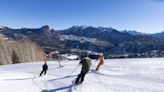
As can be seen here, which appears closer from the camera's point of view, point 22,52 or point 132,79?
point 132,79

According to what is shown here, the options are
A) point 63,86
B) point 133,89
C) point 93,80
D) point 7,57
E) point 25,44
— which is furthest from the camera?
point 25,44

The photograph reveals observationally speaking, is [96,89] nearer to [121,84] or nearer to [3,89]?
[121,84]

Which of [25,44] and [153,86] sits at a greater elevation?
[25,44]

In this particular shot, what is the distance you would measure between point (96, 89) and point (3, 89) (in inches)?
147

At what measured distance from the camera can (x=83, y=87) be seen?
13422 millimetres

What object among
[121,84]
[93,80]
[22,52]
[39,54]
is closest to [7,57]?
[22,52]

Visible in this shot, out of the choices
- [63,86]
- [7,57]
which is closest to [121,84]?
[63,86]

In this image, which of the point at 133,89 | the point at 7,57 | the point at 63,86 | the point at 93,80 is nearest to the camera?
the point at 133,89

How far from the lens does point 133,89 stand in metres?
12.7

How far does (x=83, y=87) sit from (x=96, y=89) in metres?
0.82

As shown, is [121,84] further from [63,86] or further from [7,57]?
[7,57]

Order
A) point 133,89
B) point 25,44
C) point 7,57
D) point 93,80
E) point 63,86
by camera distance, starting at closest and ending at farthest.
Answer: point 133,89, point 63,86, point 93,80, point 7,57, point 25,44

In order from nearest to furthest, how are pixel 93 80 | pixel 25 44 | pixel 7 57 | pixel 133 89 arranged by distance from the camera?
pixel 133 89, pixel 93 80, pixel 7 57, pixel 25 44

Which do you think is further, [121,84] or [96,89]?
[121,84]
